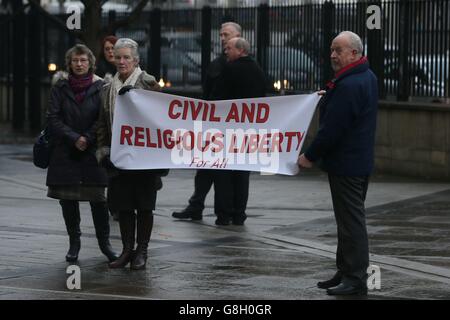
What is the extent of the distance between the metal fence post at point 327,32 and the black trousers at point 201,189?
6457 millimetres

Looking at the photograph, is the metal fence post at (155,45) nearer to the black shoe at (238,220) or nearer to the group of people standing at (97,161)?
the black shoe at (238,220)

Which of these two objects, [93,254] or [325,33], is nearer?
[93,254]

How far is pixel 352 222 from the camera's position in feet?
28.8

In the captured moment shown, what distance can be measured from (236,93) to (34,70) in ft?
48.9

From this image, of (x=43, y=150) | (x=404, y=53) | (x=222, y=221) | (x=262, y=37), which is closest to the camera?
(x=43, y=150)

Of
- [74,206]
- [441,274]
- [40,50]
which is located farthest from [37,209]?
[40,50]

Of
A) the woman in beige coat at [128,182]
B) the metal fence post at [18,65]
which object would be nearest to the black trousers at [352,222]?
the woman in beige coat at [128,182]

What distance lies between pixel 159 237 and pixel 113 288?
278 centimetres

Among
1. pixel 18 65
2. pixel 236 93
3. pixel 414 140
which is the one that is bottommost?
pixel 414 140

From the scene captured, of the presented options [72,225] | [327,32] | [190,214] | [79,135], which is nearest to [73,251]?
[72,225]

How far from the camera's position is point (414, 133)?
17.4m

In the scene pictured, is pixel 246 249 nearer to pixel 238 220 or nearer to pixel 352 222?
pixel 238 220

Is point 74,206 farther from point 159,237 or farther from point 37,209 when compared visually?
point 37,209
